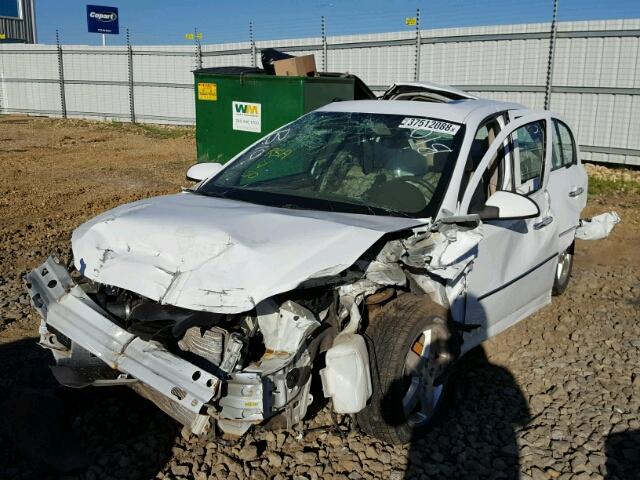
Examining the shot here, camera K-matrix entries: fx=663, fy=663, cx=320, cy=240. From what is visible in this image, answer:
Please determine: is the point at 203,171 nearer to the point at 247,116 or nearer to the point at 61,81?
the point at 247,116

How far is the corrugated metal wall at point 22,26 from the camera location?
1362 inches

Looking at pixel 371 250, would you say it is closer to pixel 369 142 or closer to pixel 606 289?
pixel 369 142

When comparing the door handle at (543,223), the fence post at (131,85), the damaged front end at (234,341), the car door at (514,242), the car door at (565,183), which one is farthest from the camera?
the fence post at (131,85)

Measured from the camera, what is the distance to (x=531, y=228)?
437 centimetres

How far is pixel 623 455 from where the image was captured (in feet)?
11.1

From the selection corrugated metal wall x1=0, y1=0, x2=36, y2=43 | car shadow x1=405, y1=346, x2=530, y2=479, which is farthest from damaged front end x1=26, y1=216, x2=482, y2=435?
corrugated metal wall x1=0, y1=0, x2=36, y2=43

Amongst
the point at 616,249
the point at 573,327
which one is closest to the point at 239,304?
the point at 573,327

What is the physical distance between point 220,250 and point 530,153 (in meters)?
2.63

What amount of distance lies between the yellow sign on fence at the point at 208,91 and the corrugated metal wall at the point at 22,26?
28.7 m

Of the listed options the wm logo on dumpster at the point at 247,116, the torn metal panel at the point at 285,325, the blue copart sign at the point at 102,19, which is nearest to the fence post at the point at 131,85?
the blue copart sign at the point at 102,19

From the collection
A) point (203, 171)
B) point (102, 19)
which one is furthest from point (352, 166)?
point (102, 19)

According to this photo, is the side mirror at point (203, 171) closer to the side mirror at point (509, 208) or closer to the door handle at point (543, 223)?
the side mirror at point (509, 208)

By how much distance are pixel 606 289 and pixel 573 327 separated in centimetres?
121

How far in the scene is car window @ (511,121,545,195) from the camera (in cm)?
443
